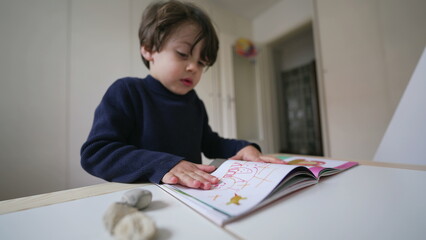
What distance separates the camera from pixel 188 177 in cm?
29

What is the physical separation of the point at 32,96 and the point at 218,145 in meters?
1.21

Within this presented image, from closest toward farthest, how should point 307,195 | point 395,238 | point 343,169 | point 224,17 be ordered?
point 395,238 → point 307,195 → point 343,169 → point 224,17

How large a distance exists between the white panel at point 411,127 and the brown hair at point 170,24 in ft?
3.60

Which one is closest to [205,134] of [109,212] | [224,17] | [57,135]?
[109,212]

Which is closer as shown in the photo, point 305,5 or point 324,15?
point 324,15

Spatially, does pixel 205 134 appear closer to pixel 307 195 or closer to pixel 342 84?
pixel 307 195

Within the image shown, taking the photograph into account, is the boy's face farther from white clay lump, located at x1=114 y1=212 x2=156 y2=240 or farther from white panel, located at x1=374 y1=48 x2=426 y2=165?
white panel, located at x1=374 y1=48 x2=426 y2=165

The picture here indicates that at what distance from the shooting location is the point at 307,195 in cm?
24

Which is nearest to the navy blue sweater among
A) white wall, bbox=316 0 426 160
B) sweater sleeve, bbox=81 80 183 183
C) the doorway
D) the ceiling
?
sweater sleeve, bbox=81 80 183 183

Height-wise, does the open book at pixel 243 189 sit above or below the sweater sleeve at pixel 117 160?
below

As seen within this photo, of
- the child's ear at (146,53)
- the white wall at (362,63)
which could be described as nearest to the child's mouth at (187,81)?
the child's ear at (146,53)

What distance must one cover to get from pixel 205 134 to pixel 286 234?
61 centimetres

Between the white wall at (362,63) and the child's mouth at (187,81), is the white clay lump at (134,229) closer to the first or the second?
the child's mouth at (187,81)

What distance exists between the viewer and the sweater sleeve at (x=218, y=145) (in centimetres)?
63
